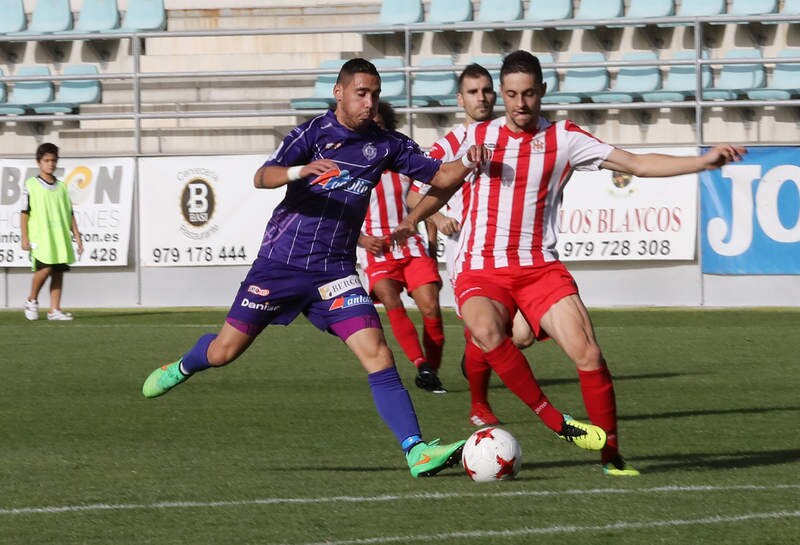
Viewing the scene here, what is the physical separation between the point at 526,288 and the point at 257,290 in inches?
50.1

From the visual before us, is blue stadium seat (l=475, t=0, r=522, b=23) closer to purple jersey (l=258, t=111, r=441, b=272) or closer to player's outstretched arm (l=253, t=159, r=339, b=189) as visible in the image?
purple jersey (l=258, t=111, r=441, b=272)

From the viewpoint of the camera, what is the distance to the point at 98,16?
70.1ft

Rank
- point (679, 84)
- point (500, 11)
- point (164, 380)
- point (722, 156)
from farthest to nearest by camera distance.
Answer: point (500, 11) < point (679, 84) < point (164, 380) < point (722, 156)

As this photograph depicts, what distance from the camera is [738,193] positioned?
622 inches

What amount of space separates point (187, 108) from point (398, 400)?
44.8ft

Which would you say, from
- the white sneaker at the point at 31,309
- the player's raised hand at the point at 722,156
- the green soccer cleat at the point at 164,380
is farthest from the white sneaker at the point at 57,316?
the player's raised hand at the point at 722,156

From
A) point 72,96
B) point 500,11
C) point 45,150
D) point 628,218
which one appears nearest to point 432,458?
point 45,150

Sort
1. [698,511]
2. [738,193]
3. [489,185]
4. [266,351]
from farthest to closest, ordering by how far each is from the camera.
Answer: [738,193]
[266,351]
[489,185]
[698,511]

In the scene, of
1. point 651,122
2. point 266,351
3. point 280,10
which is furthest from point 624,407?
point 280,10

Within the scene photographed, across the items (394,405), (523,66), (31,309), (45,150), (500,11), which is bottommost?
(394,405)

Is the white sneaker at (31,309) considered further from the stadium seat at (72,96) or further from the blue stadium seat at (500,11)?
the blue stadium seat at (500,11)

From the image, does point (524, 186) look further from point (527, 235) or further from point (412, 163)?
point (412, 163)

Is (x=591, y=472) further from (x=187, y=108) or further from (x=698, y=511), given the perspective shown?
(x=187, y=108)

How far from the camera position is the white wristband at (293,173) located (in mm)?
6141
